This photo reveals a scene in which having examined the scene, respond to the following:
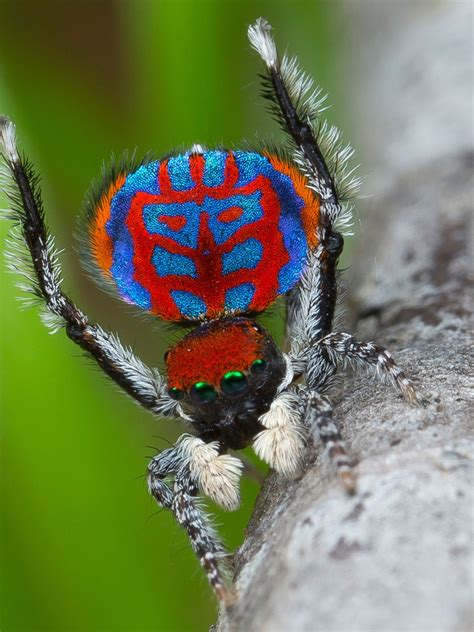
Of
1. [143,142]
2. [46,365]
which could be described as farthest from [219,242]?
[143,142]

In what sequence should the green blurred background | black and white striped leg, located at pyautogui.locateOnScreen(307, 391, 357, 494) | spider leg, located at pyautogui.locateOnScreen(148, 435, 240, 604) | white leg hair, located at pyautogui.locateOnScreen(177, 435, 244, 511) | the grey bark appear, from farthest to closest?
the green blurred background
white leg hair, located at pyautogui.locateOnScreen(177, 435, 244, 511)
spider leg, located at pyautogui.locateOnScreen(148, 435, 240, 604)
black and white striped leg, located at pyautogui.locateOnScreen(307, 391, 357, 494)
the grey bark

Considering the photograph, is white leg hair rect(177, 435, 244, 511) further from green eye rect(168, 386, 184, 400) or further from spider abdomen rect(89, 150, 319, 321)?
spider abdomen rect(89, 150, 319, 321)

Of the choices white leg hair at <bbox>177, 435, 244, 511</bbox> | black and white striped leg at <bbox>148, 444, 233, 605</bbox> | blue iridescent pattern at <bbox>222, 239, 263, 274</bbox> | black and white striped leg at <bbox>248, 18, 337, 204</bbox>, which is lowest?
black and white striped leg at <bbox>148, 444, 233, 605</bbox>

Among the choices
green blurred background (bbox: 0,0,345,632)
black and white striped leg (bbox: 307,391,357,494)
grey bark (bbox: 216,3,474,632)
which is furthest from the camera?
green blurred background (bbox: 0,0,345,632)

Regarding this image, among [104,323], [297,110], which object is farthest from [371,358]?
[104,323]

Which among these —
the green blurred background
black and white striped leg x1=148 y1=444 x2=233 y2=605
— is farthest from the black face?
the green blurred background

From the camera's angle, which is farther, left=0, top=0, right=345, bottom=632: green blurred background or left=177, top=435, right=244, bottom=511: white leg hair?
left=0, top=0, right=345, bottom=632: green blurred background

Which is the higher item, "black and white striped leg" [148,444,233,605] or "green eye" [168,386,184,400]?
"green eye" [168,386,184,400]
